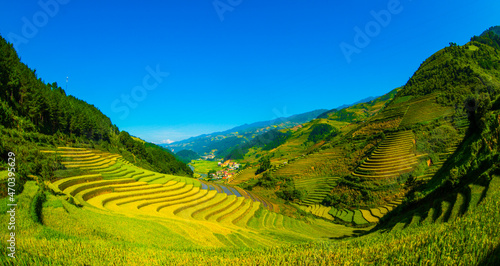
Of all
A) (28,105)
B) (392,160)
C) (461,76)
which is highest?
(28,105)

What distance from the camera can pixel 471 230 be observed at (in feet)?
12.4

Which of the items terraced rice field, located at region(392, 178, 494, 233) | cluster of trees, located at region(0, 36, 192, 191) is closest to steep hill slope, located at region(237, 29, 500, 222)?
terraced rice field, located at region(392, 178, 494, 233)

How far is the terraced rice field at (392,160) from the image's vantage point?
27.3m

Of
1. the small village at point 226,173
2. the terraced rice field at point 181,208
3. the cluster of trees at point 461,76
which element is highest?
the cluster of trees at point 461,76

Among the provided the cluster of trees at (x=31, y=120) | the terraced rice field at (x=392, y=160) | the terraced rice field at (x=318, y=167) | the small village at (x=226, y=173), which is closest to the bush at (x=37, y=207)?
the cluster of trees at (x=31, y=120)

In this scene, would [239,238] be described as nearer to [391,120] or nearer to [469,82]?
[391,120]

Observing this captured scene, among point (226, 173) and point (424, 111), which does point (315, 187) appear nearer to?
point (424, 111)

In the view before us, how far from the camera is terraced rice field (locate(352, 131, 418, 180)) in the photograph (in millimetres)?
27281

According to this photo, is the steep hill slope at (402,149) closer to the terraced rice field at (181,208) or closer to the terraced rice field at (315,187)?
the terraced rice field at (315,187)

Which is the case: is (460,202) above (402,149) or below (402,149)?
above

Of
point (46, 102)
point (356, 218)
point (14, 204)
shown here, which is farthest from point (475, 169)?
point (46, 102)

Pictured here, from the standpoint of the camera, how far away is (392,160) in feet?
96.4

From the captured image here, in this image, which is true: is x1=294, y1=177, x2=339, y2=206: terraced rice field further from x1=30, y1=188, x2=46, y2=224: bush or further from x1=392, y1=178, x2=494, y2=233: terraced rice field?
x1=30, y1=188, x2=46, y2=224: bush

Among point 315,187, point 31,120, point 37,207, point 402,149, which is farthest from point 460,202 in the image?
point 31,120
